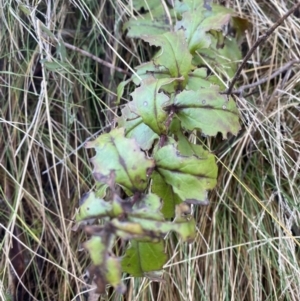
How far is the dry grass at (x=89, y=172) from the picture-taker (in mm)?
835

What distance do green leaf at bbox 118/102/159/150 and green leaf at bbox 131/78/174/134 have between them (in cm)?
1

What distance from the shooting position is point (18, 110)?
36.8 inches

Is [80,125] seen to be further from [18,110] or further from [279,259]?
[279,259]

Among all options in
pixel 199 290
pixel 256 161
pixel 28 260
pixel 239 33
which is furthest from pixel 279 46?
pixel 28 260

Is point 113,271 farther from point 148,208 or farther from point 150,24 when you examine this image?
point 150,24

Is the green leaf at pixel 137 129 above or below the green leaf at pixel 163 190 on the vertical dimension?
above

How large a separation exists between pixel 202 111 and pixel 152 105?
0.09 m

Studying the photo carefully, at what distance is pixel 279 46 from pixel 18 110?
58 centimetres

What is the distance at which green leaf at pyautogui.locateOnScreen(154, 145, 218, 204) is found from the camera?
24.2 inches

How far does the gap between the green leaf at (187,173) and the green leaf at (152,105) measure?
0.05 meters

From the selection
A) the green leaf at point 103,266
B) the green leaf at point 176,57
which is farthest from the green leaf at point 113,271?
the green leaf at point 176,57

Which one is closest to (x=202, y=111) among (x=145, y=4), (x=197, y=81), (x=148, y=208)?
(x=197, y=81)

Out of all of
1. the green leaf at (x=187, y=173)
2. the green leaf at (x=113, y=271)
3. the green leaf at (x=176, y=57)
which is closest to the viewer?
the green leaf at (x=113, y=271)

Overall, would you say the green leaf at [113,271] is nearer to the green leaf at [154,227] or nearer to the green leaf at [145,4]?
the green leaf at [154,227]
